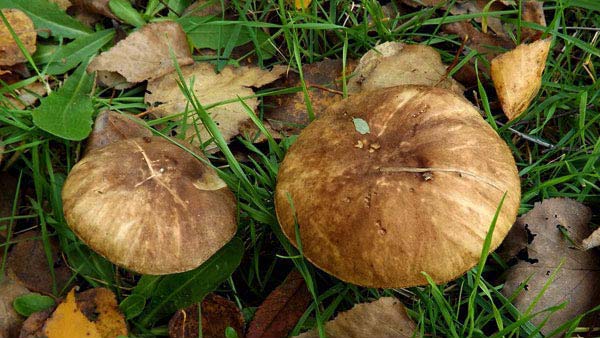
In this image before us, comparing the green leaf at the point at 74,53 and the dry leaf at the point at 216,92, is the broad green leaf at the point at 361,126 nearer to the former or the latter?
the dry leaf at the point at 216,92

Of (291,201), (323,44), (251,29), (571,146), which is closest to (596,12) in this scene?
(571,146)

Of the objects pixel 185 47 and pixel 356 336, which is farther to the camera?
pixel 185 47

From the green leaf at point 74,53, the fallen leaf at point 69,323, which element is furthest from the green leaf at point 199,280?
the green leaf at point 74,53

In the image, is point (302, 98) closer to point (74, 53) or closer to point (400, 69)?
point (400, 69)

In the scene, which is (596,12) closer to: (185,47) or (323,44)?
(323,44)

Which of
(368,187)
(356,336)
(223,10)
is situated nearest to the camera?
(368,187)

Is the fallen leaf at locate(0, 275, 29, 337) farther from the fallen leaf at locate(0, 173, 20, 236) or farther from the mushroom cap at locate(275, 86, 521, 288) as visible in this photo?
the mushroom cap at locate(275, 86, 521, 288)

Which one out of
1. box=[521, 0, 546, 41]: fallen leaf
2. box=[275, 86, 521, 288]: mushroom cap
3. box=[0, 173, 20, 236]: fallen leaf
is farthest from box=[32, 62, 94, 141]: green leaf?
box=[521, 0, 546, 41]: fallen leaf

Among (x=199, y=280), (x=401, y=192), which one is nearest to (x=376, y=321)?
(x=401, y=192)
